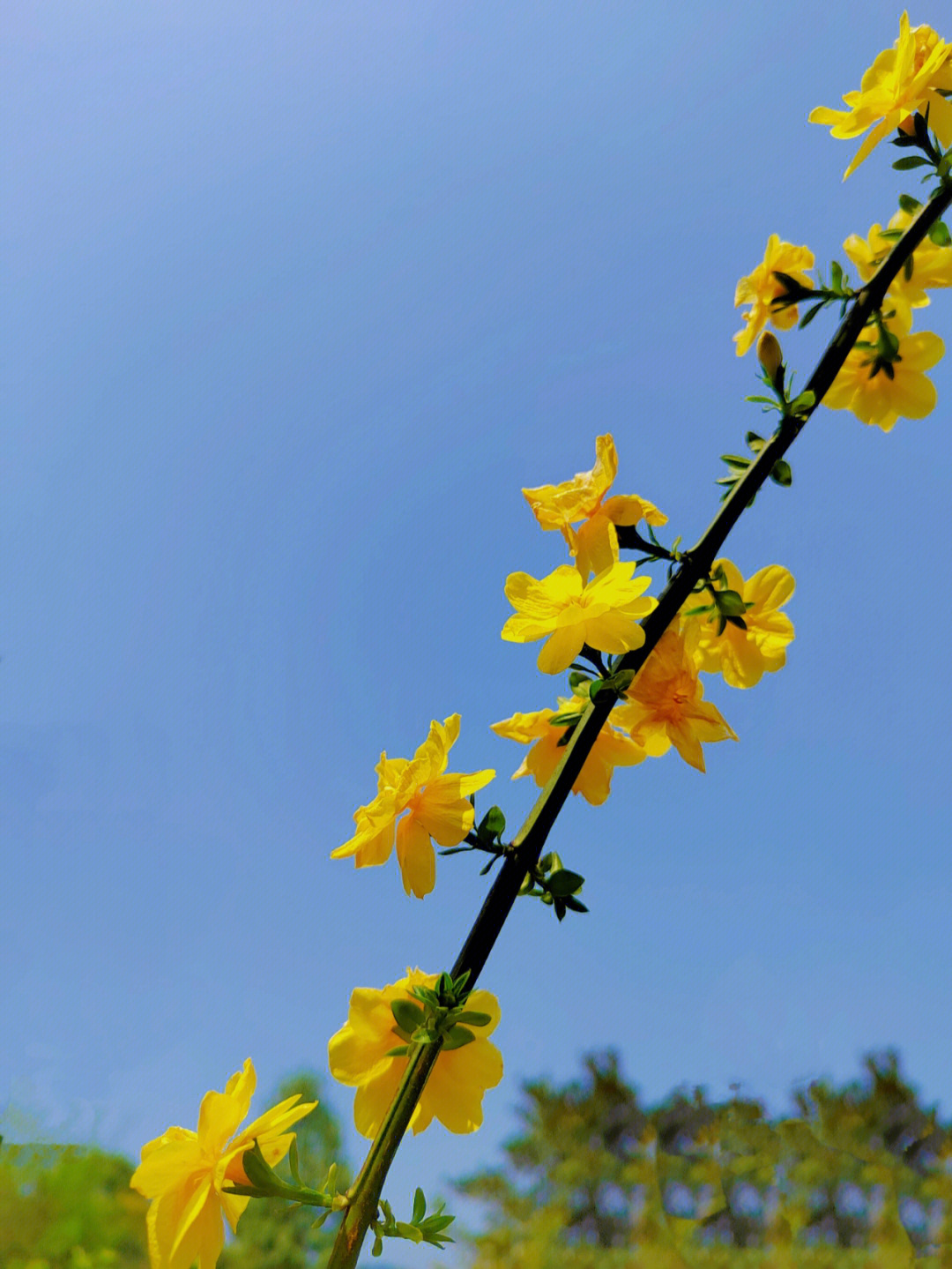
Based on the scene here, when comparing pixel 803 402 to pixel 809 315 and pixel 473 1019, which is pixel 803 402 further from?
pixel 473 1019

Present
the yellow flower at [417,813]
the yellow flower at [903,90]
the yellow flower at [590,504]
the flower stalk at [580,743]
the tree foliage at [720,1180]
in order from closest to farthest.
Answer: the flower stalk at [580,743]
the yellow flower at [417,813]
the yellow flower at [590,504]
the yellow flower at [903,90]
the tree foliage at [720,1180]

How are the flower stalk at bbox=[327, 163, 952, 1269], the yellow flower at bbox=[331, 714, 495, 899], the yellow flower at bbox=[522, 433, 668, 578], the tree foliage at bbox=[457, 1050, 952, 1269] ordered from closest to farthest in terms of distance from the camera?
the flower stalk at bbox=[327, 163, 952, 1269] < the yellow flower at bbox=[331, 714, 495, 899] < the yellow flower at bbox=[522, 433, 668, 578] < the tree foliage at bbox=[457, 1050, 952, 1269]

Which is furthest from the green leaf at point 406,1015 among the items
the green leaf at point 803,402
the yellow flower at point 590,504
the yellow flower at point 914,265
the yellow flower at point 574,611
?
the yellow flower at point 914,265

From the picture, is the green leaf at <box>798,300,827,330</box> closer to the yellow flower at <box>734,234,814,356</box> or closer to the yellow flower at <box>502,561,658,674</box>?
the yellow flower at <box>734,234,814,356</box>

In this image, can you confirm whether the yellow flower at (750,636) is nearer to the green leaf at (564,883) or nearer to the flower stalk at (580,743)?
the flower stalk at (580,743)

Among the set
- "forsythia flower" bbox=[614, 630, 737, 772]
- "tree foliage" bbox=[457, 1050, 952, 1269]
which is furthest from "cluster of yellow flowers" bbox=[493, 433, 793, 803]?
"tree foliage" bbox=[457, 1050, 952, 1269]

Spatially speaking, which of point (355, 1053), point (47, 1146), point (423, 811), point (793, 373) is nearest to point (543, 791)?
point (423, 811)
